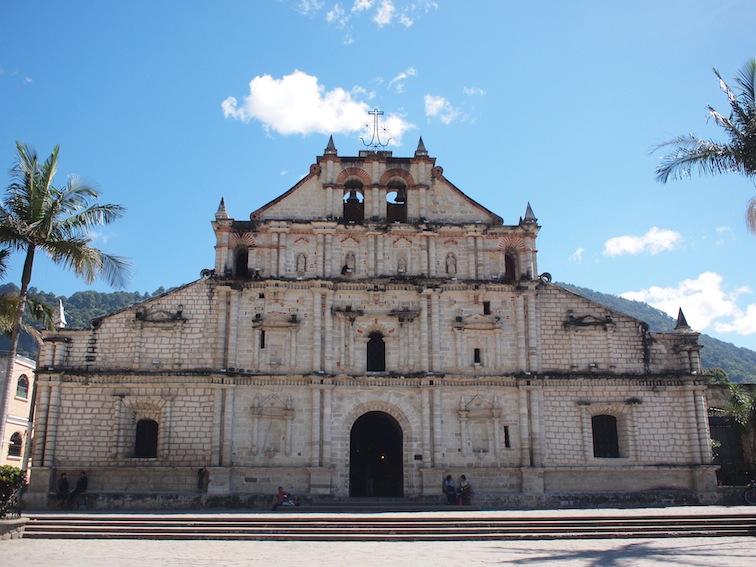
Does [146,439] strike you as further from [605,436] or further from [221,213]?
[605,436]

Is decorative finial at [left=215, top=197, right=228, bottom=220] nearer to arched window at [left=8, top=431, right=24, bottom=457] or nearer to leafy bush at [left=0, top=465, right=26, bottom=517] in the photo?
leafy bush at [left=0, top=465, right=26, bottom=517]

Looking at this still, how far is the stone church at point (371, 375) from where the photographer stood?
1217 inches

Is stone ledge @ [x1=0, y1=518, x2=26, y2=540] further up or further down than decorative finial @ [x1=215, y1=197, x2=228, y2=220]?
further down

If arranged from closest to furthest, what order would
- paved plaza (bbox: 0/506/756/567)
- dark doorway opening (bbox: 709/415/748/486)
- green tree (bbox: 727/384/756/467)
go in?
paved plaza (bbox: 0/506/756/567)
green tree (bbox: 727/384/756/467)
dark doorway opening (bbox: 709/415/748/486)

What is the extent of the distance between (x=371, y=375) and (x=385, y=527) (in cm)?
988

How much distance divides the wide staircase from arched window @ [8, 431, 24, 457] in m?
25.3

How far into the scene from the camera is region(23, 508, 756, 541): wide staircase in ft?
72.5

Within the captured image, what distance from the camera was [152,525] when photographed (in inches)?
926

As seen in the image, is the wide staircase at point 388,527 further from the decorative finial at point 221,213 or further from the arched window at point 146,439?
the decorative finial at point 221,213

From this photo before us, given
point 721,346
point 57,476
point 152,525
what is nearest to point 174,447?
point 57,476

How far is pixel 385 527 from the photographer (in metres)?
22.9

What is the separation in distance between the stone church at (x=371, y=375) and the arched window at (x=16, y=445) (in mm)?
19226

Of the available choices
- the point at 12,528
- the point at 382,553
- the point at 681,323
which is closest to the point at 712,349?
the point at 681,323

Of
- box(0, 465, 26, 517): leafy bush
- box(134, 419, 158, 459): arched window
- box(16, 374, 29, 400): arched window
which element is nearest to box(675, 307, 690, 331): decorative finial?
box(134, 419, 158, 459): arched window
